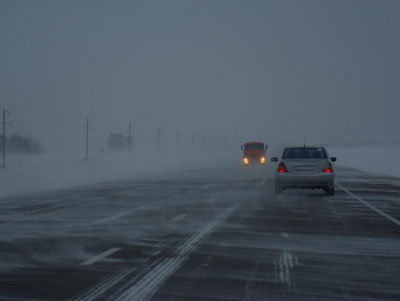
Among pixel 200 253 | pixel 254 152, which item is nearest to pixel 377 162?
pixel 254 152

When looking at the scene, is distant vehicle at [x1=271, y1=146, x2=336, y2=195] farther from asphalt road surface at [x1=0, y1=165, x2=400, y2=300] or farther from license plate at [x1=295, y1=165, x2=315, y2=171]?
asphalt road surface at [x1=0, y1=165, x2=400, y2=300]

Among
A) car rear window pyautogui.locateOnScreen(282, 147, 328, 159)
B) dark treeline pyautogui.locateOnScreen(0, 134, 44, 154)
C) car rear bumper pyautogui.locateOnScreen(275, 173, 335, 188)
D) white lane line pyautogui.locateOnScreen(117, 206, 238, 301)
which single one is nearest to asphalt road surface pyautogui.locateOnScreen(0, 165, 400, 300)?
white lane line pyautogui.locateOnScreen(117, 206, 238, 301)

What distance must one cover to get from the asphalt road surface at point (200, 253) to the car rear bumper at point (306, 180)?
3425 mm

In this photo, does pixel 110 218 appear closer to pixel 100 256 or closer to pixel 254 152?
pixel 100 256

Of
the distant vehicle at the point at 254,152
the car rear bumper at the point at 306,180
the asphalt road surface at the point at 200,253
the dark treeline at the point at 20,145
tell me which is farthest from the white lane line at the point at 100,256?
the dark treeline at the point at 20,145

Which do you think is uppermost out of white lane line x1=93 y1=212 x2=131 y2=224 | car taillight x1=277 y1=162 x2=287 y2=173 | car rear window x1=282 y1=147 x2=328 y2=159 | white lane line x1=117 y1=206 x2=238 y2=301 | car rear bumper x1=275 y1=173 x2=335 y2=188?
car rear window x1=282 y1=147 x2=328 y2=159

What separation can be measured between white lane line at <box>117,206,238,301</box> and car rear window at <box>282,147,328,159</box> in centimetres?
1148

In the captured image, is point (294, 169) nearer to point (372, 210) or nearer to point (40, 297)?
point (372, 210)

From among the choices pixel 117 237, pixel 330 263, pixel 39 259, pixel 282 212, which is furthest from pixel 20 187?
pixel 330 263

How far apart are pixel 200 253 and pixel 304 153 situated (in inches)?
533

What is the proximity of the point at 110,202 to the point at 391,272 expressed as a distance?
1308cm

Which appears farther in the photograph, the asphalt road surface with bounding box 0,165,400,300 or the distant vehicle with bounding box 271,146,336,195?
the distant vehicle with bounding box 271,146,336,195

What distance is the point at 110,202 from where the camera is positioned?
64.1 ft

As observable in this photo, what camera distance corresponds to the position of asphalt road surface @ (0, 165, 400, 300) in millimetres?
6656
